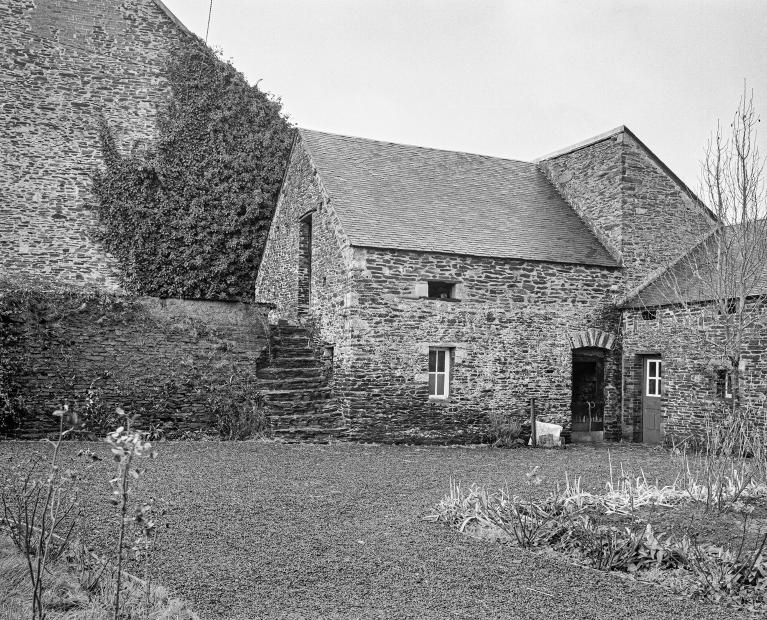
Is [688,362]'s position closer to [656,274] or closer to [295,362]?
[656,274]

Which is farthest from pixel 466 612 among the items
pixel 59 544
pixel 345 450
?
pixel 345 450

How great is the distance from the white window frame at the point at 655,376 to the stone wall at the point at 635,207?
5.45 ft

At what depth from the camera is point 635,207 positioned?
1672 cm

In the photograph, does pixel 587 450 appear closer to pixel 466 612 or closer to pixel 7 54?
pixel 466 612

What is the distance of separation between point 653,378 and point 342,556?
466 inches

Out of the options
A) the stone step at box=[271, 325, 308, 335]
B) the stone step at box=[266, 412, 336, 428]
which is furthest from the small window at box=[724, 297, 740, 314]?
the stone step at box=[271, 325, 308, 335]

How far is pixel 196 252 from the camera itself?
19.1 m

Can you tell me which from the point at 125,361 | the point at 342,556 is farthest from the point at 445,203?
the point at 342,556

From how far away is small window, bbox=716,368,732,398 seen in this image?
1428 centimetres

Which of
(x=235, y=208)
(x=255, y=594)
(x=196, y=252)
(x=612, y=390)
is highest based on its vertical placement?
(x=235, y=208)

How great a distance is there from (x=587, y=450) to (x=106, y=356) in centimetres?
896

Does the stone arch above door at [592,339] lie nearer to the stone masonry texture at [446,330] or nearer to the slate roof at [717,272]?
the stone masonry texture at [446,330]

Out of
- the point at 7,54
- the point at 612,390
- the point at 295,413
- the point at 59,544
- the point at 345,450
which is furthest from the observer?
the point at 7,54

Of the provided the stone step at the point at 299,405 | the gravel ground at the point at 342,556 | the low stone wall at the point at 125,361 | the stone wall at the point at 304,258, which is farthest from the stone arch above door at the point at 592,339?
the low stone wall at the point at 125,361
